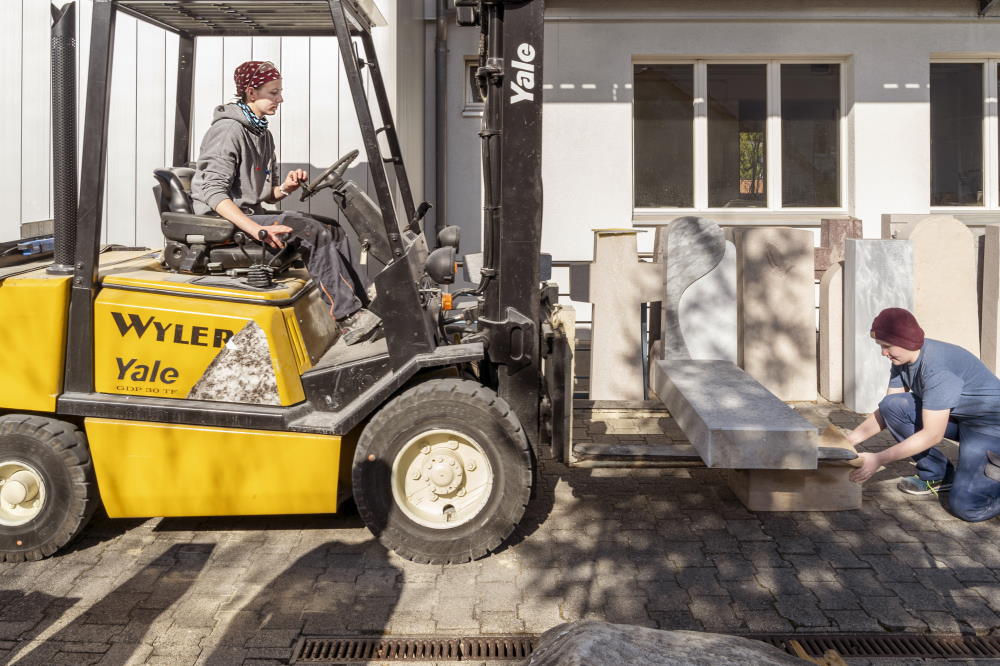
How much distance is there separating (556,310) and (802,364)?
320 cm

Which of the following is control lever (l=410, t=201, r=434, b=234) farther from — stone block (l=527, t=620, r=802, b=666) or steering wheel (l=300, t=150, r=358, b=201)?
stone block (l=527, t=620, r=802, b=666)

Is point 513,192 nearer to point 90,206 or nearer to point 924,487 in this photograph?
point 90,206

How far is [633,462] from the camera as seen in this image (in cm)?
529

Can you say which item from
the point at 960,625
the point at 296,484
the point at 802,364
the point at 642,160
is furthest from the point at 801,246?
the point at 296,484

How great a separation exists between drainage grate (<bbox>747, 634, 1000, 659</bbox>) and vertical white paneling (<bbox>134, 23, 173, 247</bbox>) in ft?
16.4

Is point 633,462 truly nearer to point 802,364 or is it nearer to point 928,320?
point 802,364

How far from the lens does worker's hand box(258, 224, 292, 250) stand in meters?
4.73

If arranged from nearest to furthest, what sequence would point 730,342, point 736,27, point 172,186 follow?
1. point 172,186
2. point 730,342
3. point 736,27

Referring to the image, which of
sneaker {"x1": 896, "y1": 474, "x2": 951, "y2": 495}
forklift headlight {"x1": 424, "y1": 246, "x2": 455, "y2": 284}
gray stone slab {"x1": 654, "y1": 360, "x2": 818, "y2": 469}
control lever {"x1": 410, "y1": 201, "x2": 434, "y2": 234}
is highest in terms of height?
control lever {"x1": 410, "y1": 201, "x2": 434, "y2": 234}

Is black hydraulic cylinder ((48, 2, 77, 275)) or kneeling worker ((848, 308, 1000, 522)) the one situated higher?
black hydraulic cylinder ((48, 2, 77, 275))

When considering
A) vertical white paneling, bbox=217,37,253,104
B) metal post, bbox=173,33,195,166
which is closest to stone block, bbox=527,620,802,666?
metal post, bbox=173,33,195,166

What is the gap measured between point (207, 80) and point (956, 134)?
800 cm

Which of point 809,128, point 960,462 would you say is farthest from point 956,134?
point 960,462

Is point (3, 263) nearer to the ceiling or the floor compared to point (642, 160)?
nearer to the floor
